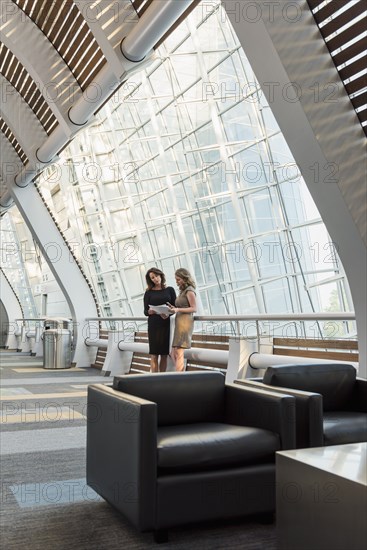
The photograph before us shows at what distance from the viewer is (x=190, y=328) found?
27.6 feet

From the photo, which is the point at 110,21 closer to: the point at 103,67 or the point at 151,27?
the point at 151,27

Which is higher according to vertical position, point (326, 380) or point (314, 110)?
point (314, 110)

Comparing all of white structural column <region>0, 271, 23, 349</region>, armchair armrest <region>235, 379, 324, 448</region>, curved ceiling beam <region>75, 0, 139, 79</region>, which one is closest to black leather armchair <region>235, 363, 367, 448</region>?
armchair armrest <region>235, 379, 324, 448</region>

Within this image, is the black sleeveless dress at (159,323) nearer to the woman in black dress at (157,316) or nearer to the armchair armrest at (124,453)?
the woman in black dress at (157,316)

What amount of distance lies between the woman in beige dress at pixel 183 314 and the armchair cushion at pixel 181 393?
3.92m

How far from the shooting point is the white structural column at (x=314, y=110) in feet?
15.5

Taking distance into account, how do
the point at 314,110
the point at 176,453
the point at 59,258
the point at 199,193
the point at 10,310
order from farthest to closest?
the point at 10,310 < the point at 199,193 < the point at 59,258 < the point at 314,110 < the point at 176,453

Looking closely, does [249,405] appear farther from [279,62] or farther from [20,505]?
[279,62]

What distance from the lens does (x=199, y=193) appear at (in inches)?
816

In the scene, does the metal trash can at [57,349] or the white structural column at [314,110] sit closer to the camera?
the white structural column at [314,110]

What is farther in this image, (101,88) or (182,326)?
(101,88)

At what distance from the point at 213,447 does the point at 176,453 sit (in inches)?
8.5

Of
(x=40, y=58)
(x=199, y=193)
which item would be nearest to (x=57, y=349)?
(x=40, y=58)

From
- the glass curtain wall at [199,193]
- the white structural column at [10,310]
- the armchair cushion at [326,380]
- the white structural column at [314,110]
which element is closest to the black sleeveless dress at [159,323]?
the white structural column at [314,110]
